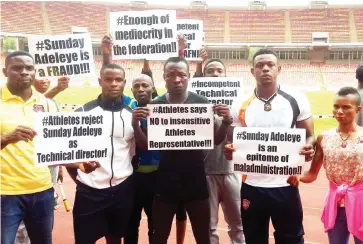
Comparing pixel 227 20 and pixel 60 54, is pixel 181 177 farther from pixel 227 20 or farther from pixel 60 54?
pixel 227 20

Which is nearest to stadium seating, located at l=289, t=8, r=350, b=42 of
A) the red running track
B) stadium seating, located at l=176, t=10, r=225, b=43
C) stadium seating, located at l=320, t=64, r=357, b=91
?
stadium seating, located at l=320, t=64, r=357, b=91

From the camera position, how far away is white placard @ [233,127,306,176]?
3449 millimetres

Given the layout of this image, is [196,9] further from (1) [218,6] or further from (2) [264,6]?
(2) [264,6]

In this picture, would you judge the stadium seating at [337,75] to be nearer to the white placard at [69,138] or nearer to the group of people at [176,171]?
the group of people at [176,171]

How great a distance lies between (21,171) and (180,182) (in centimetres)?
132

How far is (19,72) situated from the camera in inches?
133

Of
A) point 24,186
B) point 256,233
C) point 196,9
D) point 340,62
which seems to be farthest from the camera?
point 196,9

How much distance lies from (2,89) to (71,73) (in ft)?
3.96

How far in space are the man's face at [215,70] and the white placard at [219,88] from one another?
245 millimetres

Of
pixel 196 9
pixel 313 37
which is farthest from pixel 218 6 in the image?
pixel 313 37

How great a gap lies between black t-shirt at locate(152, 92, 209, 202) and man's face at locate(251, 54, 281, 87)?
629 mm

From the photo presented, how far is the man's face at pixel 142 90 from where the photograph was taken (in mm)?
4336

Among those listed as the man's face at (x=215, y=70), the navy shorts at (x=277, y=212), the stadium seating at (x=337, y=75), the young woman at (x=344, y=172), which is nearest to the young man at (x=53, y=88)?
the man's face at (x=215, y=70)

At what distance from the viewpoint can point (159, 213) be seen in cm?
364
